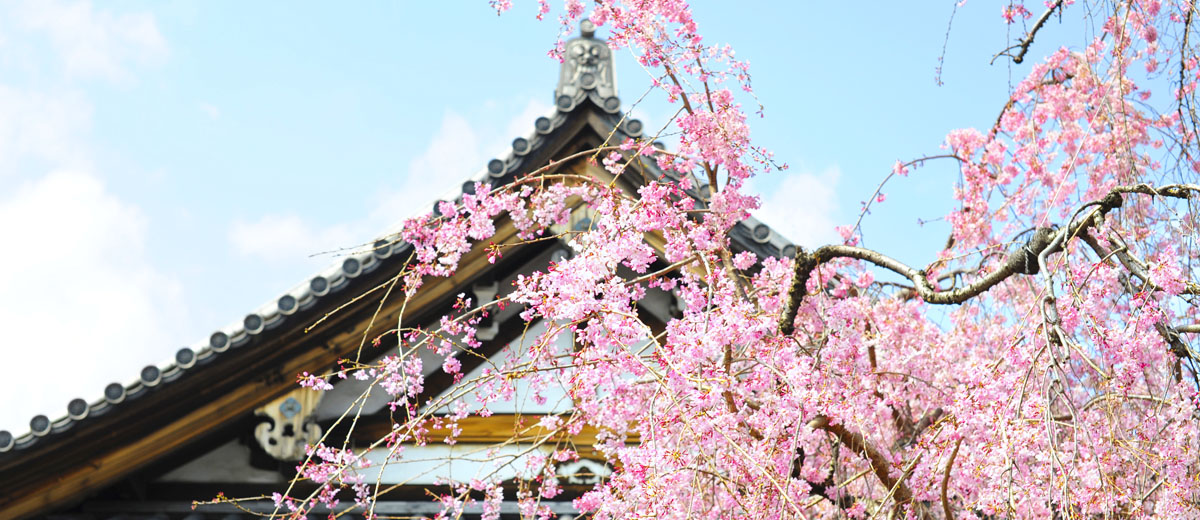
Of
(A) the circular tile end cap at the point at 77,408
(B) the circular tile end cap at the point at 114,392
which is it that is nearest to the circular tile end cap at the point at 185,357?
(B) the circular tile end cap at the point at 114,392

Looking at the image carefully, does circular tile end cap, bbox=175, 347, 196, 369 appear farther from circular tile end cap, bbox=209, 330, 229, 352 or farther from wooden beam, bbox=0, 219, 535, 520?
wooden beam, bbox=0, 219, 535, 520

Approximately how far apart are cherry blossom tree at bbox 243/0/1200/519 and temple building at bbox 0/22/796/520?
92cm

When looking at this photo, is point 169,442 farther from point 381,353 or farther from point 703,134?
point 703,134

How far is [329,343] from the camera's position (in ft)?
21.6

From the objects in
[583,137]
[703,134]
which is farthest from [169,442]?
[703,134]

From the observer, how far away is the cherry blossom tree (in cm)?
384

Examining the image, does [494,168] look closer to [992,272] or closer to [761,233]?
[761,233]

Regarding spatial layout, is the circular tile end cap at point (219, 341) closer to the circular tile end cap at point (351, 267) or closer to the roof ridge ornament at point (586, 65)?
the circular tile end cap at point (351, 267)

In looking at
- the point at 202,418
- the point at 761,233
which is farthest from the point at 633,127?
the point at 202,418

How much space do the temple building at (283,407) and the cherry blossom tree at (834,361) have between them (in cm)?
92

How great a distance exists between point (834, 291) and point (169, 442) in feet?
12.8

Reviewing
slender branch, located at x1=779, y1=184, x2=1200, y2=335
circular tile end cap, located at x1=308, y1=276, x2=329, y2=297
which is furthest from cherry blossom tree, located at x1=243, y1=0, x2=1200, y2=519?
circular tile end cap, located at x1=308, y1=276, x2=329, y2=297

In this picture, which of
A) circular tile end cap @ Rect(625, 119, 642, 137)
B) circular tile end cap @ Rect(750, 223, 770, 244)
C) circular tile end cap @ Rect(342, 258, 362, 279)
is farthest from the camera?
circular tile end cap @ Rect(625, 119, 642, 137)

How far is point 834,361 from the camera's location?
4.63m
